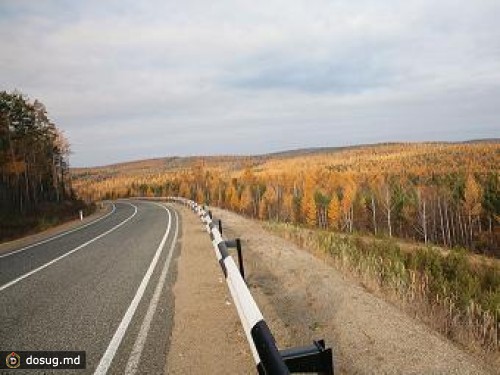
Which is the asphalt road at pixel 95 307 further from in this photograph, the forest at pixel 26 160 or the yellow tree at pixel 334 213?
the yellow tree at pixel 334 213

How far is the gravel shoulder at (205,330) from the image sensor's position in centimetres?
465

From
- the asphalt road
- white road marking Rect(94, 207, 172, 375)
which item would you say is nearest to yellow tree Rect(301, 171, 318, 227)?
the asphalt road

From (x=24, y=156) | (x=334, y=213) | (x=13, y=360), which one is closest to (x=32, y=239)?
(x=13, y=360)

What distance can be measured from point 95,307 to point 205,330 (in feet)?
7.26

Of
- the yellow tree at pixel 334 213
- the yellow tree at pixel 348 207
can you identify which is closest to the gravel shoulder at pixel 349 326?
the yellow tree at pixel 334 213

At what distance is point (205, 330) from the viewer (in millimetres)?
5801

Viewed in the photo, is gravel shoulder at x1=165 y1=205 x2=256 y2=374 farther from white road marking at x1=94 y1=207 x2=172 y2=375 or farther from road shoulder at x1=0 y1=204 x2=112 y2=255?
road shoulder at x1=0 y1=204 x2=112 y2=255

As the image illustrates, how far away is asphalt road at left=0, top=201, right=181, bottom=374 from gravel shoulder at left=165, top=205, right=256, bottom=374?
0.17 meters

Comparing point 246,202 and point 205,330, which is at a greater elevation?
point 205,330

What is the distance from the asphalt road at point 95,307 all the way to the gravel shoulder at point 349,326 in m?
1.65

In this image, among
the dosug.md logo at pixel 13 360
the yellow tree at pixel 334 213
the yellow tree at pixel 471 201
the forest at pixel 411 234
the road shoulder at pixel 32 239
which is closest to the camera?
the dosug.md logo at pixel 13 360

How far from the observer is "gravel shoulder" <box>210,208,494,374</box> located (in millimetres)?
A: 4473

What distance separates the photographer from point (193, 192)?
125312 millimetres

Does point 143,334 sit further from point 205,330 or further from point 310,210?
point 310,210
